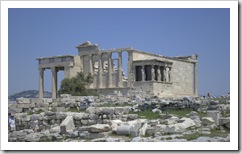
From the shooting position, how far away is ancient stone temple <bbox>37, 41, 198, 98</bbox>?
148 feet

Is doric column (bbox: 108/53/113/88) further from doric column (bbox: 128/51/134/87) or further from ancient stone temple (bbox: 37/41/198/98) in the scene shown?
doric column (bbox: 128/51/134/87)

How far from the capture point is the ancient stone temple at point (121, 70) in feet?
148

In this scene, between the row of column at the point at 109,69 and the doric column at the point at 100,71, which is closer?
the row of column at the point at 109,69

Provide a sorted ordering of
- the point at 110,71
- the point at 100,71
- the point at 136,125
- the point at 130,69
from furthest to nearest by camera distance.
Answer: the point at 100,71 → the point at 110,71 → the point at 130,69 → the point at 136,125

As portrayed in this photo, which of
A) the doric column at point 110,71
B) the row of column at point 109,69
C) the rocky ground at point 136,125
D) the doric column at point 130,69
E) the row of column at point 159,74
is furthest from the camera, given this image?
the doric column at point 110,71

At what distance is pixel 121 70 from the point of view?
46188 millimetres

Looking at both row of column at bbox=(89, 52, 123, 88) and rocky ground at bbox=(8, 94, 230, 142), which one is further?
row of column at bbox=(89, 52, 123, 88)

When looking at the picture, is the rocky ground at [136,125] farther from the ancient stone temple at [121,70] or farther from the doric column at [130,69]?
the doric column at [130,69]

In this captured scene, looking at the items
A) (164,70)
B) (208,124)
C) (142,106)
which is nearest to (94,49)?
(164,70)

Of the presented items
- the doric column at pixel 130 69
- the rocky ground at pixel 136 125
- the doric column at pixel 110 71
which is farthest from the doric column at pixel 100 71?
the rocky ground at pixel 136 125

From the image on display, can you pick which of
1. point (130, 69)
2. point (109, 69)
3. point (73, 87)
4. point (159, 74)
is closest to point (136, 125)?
point (73, 87)

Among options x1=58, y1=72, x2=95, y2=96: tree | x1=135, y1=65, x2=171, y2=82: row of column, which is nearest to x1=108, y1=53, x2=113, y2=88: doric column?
x1=135, y1=65, x2=171, y2=82: row of column

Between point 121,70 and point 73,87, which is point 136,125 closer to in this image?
point 73,87

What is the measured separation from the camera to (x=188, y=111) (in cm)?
1565
